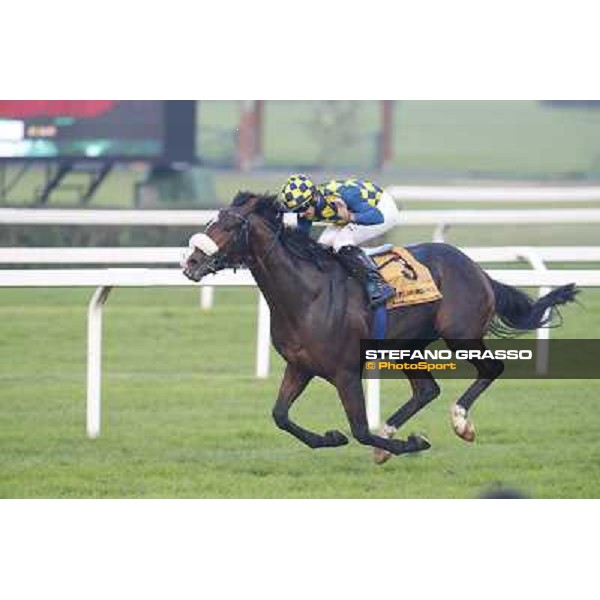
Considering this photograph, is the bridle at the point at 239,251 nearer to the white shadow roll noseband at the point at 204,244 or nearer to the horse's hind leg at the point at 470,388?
the white shadow roll noseband at the point at 204,244

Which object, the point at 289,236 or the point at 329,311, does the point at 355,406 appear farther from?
the point at 289,236

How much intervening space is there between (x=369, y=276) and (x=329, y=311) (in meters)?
0.18

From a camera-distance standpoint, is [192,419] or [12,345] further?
[12,345]

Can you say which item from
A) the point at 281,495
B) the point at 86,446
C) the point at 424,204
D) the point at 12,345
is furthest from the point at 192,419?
the point at 424,204

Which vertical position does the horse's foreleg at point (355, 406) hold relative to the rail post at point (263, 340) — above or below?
above

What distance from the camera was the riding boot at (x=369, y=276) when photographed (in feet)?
20.7

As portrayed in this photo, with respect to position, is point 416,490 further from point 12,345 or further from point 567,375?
point 12,345

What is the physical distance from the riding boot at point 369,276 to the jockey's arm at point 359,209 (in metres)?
0.13

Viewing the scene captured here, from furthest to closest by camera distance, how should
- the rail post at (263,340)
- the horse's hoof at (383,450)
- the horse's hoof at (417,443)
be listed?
the rail post at (263,340) → the horse's hoof at (383,450) → the horse's hoof at (417,443)

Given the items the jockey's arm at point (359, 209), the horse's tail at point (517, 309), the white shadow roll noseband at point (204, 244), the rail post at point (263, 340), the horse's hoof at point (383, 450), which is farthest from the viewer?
the rail post at point (263, 340)

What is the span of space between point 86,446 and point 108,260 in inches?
36.0

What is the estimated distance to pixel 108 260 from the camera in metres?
7.73

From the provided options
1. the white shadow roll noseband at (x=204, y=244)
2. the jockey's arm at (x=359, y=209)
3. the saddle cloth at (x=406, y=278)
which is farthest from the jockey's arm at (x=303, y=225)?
the white shadow roll noseband at (x=204, y=244)

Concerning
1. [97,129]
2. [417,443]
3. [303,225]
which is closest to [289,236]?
[303,225]
